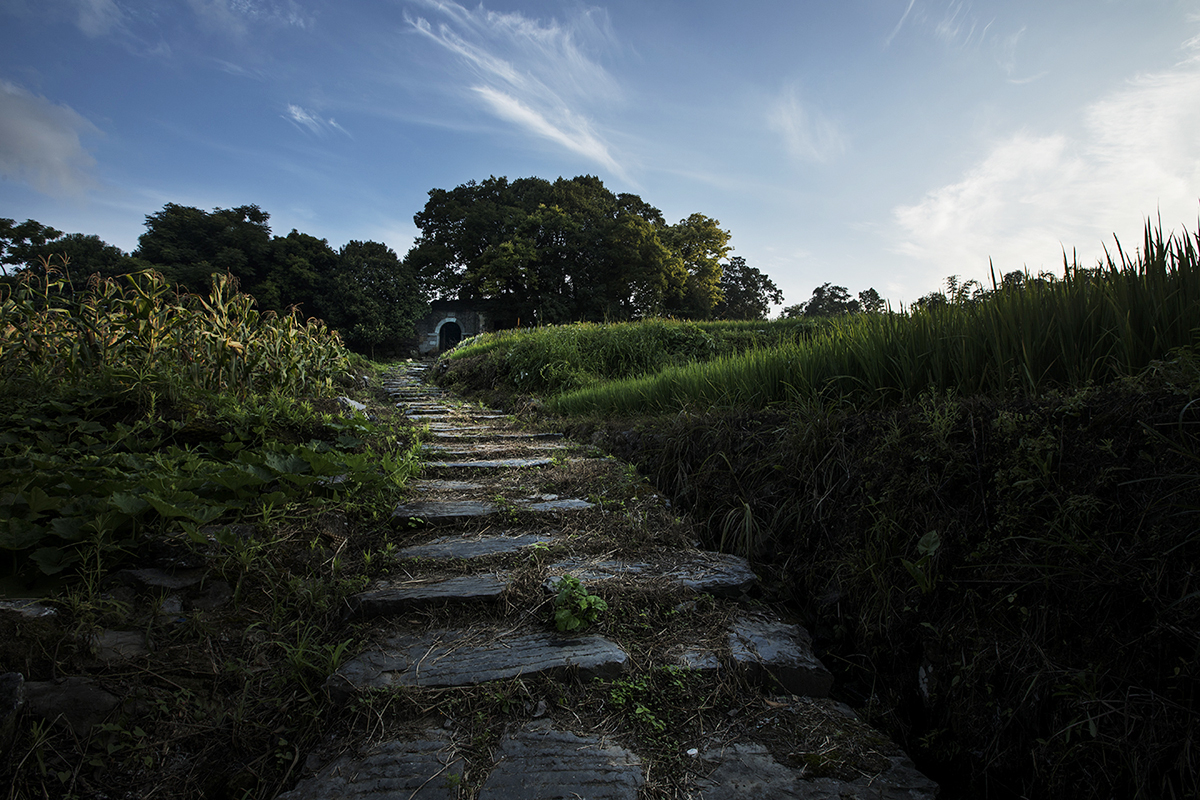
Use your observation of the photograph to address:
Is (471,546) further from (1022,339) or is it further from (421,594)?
(1022,339)

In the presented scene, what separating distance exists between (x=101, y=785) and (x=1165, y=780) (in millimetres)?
2267

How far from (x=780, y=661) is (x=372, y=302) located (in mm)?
27841

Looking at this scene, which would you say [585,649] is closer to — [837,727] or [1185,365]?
[837,727]

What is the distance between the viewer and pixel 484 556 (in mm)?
2064

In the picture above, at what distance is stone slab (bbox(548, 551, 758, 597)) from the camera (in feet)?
6.21

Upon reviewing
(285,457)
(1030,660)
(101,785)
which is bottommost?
(101,785)

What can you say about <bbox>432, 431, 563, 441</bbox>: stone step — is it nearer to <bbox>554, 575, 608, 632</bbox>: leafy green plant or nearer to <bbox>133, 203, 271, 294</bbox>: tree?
<bbox>554, 575, 608, 632</bbox>: leafy green plant

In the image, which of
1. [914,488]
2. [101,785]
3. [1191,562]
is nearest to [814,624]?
[914,488]

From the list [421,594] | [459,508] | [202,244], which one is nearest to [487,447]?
[459,508]

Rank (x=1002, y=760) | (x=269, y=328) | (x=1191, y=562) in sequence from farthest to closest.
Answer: (x=269, y=328) < (x=1002, y=760) < (x=1191, y=562)

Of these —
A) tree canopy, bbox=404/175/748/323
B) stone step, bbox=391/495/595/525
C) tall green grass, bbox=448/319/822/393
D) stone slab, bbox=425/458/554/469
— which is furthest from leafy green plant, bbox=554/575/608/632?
tree canopy, bbox=404/175/748/323

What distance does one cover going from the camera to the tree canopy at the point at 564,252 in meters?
27.1

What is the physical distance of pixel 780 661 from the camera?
1.52m

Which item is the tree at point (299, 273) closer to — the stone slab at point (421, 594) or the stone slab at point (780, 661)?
the stone slab at point (421, 594)
